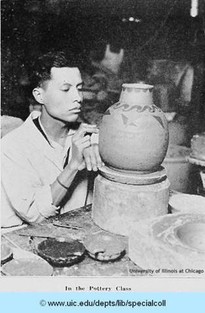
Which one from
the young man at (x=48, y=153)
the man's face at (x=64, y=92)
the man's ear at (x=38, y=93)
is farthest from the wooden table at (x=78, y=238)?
the man's ear at (x=38, y=93)

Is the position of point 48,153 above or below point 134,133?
below

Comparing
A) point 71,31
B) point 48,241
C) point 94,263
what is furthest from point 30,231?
point 71,31

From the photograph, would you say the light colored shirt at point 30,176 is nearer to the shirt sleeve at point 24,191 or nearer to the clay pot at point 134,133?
the shirt sleeve at point 24,191

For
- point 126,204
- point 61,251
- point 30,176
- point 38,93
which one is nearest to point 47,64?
point 38,93

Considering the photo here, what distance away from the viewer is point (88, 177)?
2.14m

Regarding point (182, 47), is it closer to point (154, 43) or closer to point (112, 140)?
point (154, 43)

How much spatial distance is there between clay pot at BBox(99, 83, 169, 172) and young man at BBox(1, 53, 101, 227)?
176 mm

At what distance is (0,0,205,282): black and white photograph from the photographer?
1.34 meters

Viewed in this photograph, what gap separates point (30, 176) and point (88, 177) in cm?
36

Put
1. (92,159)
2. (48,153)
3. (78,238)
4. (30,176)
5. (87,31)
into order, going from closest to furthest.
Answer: (78,238) < (92,159) < (30,176) < (48,153) < (87,31)

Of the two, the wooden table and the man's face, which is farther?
the man's face

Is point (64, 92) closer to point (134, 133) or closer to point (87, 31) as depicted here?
point (134, 133)

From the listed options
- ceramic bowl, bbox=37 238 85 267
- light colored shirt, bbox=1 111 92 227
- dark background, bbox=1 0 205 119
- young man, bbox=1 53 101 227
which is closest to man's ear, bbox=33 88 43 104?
young man, bbox=1 53 101 227

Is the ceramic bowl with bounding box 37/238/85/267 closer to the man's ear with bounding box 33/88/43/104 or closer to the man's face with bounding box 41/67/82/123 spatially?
the man's face with bounding box 41/67/82/123
